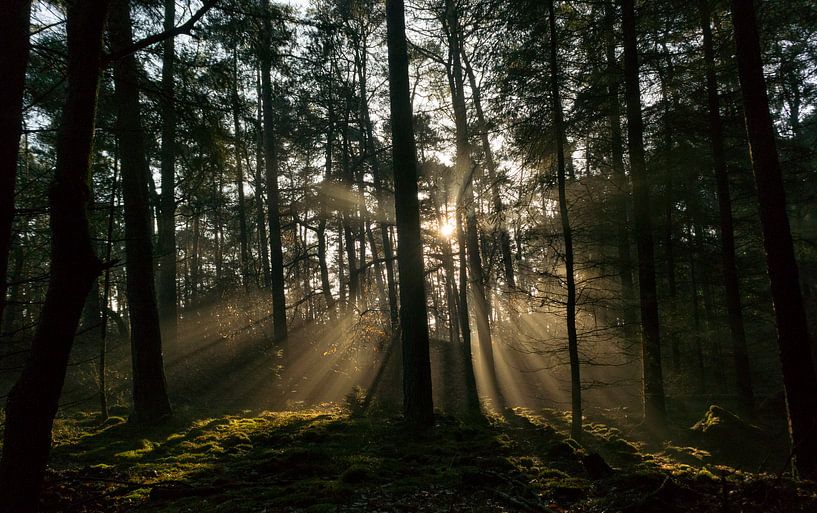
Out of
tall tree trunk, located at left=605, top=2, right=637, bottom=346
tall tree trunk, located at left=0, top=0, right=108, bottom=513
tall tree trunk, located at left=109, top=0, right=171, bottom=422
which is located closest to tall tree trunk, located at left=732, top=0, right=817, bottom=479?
tall tree trunk, located at left=605, top=2, right=637, bottom=346

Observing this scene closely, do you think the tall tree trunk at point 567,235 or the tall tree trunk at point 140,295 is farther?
the tall tree trunk at point 140,295

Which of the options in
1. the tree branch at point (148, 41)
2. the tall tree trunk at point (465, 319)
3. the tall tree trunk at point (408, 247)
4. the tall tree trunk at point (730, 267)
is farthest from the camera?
the tall tree trunk at point (465, 319)

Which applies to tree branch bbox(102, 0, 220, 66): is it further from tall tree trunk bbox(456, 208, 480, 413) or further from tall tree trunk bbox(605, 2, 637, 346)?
tall tree trunk bbox(456, 208, 480, 413)

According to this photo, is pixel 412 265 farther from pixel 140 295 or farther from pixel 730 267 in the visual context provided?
pixel 730 267

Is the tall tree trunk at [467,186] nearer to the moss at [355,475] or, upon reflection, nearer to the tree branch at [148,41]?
the moss at [355,475]

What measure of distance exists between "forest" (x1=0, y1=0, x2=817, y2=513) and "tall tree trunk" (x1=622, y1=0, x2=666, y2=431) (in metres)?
0.05

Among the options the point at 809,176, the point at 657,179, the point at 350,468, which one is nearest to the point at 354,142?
the point at 657,179

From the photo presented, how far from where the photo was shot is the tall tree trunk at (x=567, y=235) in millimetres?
8102

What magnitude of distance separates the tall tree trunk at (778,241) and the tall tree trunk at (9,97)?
8775 mm

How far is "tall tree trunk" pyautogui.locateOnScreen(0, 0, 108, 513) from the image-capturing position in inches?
124

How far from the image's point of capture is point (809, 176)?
1366 cm

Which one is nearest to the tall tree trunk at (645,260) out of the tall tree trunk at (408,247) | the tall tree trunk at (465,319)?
the tall tree trunk at (465,319)

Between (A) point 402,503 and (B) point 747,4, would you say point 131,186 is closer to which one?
(A) point 402,503

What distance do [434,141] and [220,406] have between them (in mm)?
12797
